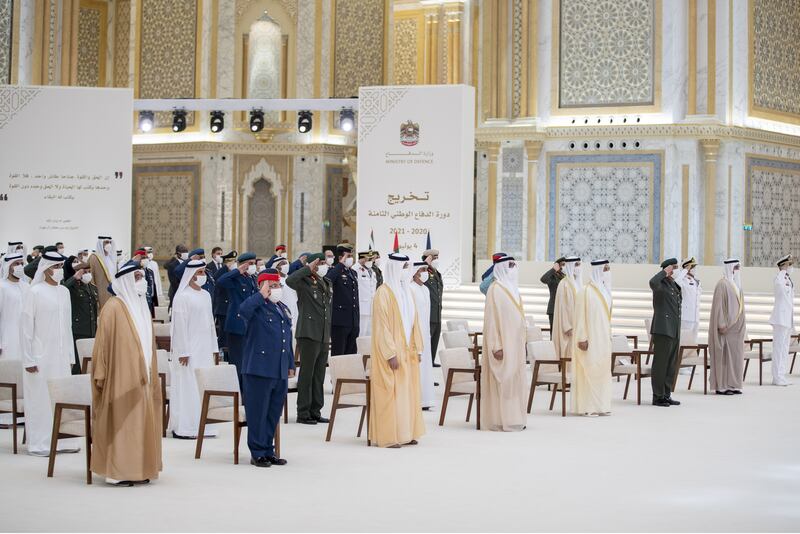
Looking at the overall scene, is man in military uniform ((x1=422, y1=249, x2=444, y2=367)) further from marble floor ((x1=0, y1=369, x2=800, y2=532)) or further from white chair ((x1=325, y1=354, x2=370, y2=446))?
white chair ((x1=325, y1=354, x2=370, y2=446))

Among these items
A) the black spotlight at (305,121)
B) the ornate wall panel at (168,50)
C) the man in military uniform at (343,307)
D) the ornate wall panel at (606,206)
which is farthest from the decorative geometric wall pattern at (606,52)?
the man in military uniform at (343,307)

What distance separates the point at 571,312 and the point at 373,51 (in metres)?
10.0

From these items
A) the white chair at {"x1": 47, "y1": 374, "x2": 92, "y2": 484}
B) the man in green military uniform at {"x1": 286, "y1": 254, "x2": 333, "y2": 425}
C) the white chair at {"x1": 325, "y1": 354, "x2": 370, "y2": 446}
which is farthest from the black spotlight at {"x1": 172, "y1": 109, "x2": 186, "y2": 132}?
the white chair at {"x1": 47, "y1": 374, "x2": 92, "y2": 484}

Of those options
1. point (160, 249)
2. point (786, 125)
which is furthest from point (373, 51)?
point (786, 125)

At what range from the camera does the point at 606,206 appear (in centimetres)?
1756

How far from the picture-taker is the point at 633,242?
17422 mm

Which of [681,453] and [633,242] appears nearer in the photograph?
[681,453]

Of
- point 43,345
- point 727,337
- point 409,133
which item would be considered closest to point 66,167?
point 409,133

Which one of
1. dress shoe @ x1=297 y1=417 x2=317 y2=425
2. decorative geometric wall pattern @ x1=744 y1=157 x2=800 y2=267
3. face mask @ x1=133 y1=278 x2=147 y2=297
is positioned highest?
decorative geometric wall pattern @ x1=744 y1=157 x2=800 y2=267

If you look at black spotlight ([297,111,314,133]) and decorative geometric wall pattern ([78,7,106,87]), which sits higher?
decorative geometric wall pattern ([78,7,106,87])

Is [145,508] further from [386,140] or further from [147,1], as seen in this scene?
[147,1]

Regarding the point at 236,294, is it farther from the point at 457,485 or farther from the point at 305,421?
the point at 457,485

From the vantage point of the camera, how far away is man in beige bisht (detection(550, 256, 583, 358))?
953 cm

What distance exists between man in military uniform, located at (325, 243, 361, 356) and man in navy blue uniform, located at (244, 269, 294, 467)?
12.0 ft
